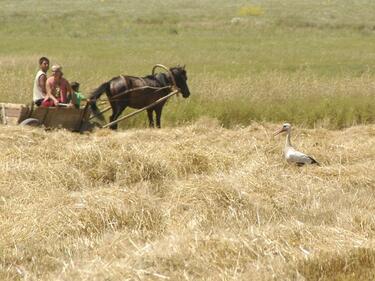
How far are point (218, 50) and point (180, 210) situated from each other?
26738 millimetres

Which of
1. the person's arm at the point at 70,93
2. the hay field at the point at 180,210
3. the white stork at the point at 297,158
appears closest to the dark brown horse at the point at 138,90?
the person's arm at the point at 70,93

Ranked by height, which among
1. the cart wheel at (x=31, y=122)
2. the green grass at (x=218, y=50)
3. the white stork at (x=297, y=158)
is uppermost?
the cart wheel at (x=31, y=122)

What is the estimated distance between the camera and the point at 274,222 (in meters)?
7.01

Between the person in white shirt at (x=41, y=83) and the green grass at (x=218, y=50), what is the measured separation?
2763mm

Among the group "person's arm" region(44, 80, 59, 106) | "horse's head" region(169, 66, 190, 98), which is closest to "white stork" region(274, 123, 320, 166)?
"person's arm" region(44, 80, 59, 106)

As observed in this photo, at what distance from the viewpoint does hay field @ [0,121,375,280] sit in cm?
564

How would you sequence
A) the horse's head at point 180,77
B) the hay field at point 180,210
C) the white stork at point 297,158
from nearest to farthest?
the hay field at point 180,210
the white stork at point 297,158
the horse's head at point 180,77

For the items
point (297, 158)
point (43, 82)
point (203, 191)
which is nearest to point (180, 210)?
point (203, 191)

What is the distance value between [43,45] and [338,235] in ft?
99.9

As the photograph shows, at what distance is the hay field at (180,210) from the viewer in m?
5.64

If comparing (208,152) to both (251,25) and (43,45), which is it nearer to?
(43,45)

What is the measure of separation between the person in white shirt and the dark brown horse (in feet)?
2.90

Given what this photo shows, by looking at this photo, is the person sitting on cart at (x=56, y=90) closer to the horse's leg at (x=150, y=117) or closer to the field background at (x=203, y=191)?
the field background at (x=203, y=191)

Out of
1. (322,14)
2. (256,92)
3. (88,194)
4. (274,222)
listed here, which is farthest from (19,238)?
(322,14)
